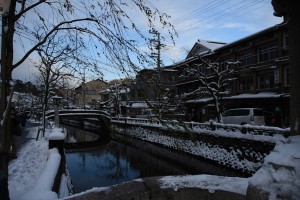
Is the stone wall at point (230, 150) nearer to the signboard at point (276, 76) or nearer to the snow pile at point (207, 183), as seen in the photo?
the snow pile at point (207, 183)

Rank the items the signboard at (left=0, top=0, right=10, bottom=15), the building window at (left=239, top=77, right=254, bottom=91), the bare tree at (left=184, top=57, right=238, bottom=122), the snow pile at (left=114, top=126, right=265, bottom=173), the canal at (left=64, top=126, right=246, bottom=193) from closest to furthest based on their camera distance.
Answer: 1. the signboard at (left=0, top=0, right=10, bottom=15)
2. the snow pile at (left=114, top=126, right=265, bottom=173)
3. the canal at (left=64, top=126, right=246, bottom=193)
4. the bare tree at (left=184, top=57, right=238, bottom=122)
5. the building window at (left=239, top=77, right=254, bottom=91)

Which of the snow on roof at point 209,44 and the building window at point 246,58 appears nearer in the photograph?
the building window at point 246,58

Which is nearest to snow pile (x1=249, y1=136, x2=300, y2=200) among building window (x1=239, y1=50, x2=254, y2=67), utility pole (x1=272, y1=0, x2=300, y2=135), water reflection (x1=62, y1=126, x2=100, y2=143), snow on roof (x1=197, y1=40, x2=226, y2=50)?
utility pole (x1=272, y1=0, x2=300, y2=135)

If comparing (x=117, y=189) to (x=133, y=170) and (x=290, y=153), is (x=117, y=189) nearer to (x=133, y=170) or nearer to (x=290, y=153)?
(x=290, y=153)

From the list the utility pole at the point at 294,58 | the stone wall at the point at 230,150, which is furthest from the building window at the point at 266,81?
the utility pole at the point at 294,58

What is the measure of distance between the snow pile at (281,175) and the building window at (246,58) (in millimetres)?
30834

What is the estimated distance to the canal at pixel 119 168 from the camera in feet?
52.5

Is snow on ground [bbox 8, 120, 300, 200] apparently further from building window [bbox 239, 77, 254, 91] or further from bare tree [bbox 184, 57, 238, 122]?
building window [bbox 239, 77, 254, 91]

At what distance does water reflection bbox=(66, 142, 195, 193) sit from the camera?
1606cm

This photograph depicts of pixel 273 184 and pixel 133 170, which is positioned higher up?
pixel 273 184

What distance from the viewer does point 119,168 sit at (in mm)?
19109

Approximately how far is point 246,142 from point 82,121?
50472 millimetres

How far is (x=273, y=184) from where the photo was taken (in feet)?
8.27

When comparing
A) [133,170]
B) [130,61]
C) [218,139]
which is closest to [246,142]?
[218,139]
